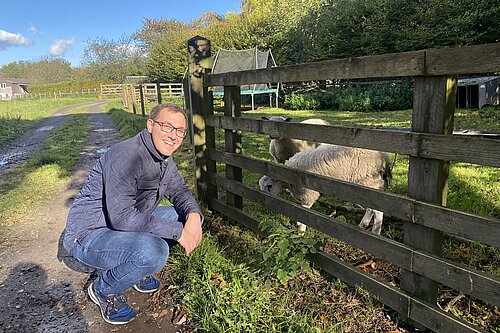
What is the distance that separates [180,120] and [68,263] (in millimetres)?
2326

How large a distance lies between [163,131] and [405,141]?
1.72 m

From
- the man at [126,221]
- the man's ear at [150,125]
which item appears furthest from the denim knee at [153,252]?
the man's ear at [150,125]

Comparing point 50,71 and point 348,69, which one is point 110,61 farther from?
point 348,69

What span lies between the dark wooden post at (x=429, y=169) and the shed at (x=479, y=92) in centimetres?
1581

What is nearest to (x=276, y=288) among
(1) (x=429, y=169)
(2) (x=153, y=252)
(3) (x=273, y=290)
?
(3) (x=273, y=290)

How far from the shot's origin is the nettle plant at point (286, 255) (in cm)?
316

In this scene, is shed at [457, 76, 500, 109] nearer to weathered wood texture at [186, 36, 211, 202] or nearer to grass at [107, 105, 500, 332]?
grass at [107, 105, 500, 332]

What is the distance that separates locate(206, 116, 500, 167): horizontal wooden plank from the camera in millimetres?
2098

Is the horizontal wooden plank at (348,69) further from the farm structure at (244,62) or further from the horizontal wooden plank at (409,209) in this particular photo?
the farm structure at (244,62)

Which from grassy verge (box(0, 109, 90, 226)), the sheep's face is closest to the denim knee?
the sheep's face

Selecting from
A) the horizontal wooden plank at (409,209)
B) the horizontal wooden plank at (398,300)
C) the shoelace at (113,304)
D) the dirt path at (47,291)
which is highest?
the horizontal wooden plank at (409,209)

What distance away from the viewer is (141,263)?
280 cm

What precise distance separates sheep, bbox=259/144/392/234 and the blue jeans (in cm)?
183

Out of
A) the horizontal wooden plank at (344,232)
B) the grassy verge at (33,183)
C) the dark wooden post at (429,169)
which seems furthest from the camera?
the grassy verge at (33,183)
